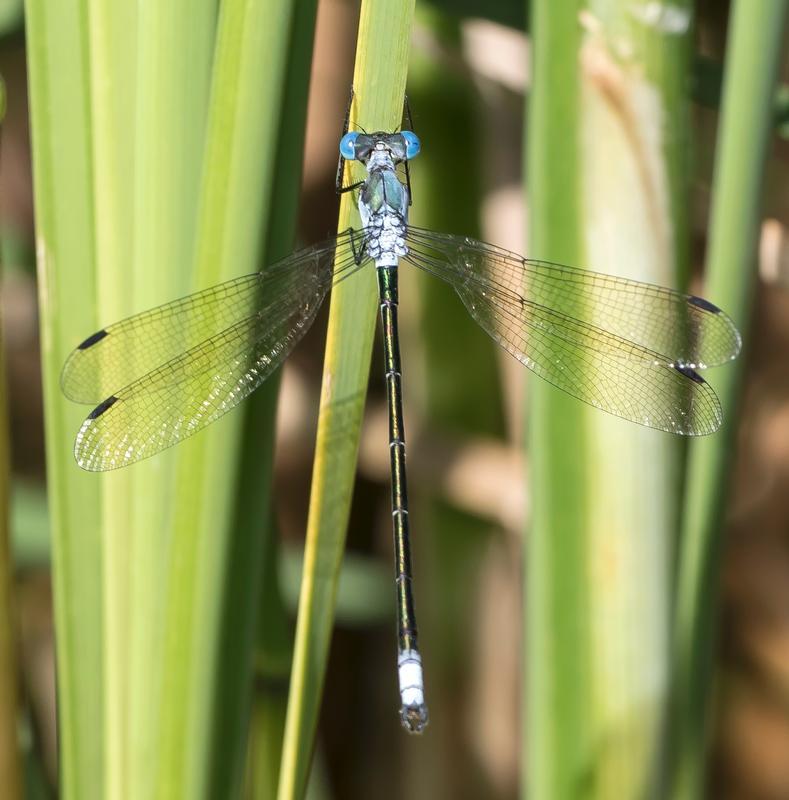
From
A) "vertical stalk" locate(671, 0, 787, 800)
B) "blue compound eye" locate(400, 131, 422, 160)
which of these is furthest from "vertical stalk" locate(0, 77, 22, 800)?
"vertical stalk" locate(671, 0, 787, 800)

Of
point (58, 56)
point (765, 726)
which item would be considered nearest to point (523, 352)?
point (58, 56)

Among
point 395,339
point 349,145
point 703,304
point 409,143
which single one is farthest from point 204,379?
point 703,304

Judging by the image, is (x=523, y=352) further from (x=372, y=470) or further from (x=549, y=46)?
(x=372, y=470)

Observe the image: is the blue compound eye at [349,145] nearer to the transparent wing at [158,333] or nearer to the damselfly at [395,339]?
the damselfly at [395,339]

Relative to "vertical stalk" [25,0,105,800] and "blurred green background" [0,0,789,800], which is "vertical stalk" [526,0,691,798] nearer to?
"blurred green background" [0,0,789,800]

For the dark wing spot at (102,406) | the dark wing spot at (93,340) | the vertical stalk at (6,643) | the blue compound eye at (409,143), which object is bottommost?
the vertical stalk at (6,643)

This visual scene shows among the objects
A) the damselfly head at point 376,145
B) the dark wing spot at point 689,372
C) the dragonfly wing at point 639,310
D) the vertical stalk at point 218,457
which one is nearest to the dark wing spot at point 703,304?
the dragonfly wing at point 639,310
